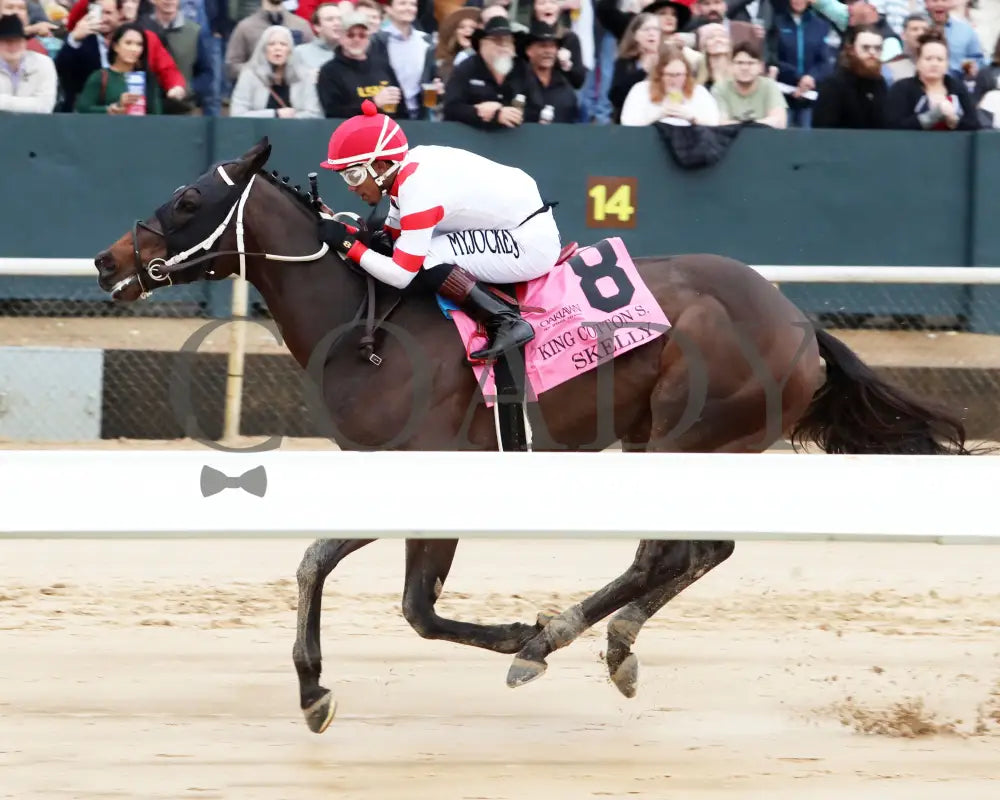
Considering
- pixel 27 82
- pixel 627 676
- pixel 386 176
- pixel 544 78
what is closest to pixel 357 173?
pixel 386 176

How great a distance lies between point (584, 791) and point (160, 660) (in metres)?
1.85

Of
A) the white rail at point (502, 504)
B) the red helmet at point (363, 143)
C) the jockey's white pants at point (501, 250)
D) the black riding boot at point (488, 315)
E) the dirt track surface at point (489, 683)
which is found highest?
the red helmet at point (363, 143)

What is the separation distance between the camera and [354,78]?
28.8 ft

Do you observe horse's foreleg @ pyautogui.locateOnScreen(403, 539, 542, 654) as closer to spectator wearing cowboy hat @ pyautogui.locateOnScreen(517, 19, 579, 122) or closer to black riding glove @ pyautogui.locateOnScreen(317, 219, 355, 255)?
black riding glove @ pyautogui.locateOnScreen(317, 219, 355, 255)

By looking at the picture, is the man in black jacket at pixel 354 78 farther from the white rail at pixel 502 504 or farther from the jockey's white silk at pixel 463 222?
the white rail at pixel 502 504

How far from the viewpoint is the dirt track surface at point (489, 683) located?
4.31 m

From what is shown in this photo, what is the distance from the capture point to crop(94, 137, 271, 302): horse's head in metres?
5.12

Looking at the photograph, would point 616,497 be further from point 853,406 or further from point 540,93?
point 540,93

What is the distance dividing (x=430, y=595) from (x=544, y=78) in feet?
15.7

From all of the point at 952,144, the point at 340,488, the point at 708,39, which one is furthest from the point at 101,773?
the point at 952,144

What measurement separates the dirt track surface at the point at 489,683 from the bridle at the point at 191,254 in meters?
1.28

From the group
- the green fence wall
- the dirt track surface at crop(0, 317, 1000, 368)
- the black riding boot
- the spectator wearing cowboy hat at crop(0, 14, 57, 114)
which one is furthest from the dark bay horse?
the spectator wearing cowboy hat at crop(0, 14, 57, 114)

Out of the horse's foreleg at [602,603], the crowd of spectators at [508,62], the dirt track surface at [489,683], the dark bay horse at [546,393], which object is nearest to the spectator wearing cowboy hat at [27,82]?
the crowd of spectators at [508,62]

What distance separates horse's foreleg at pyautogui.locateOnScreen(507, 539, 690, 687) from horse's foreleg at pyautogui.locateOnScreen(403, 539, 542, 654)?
11 cm
